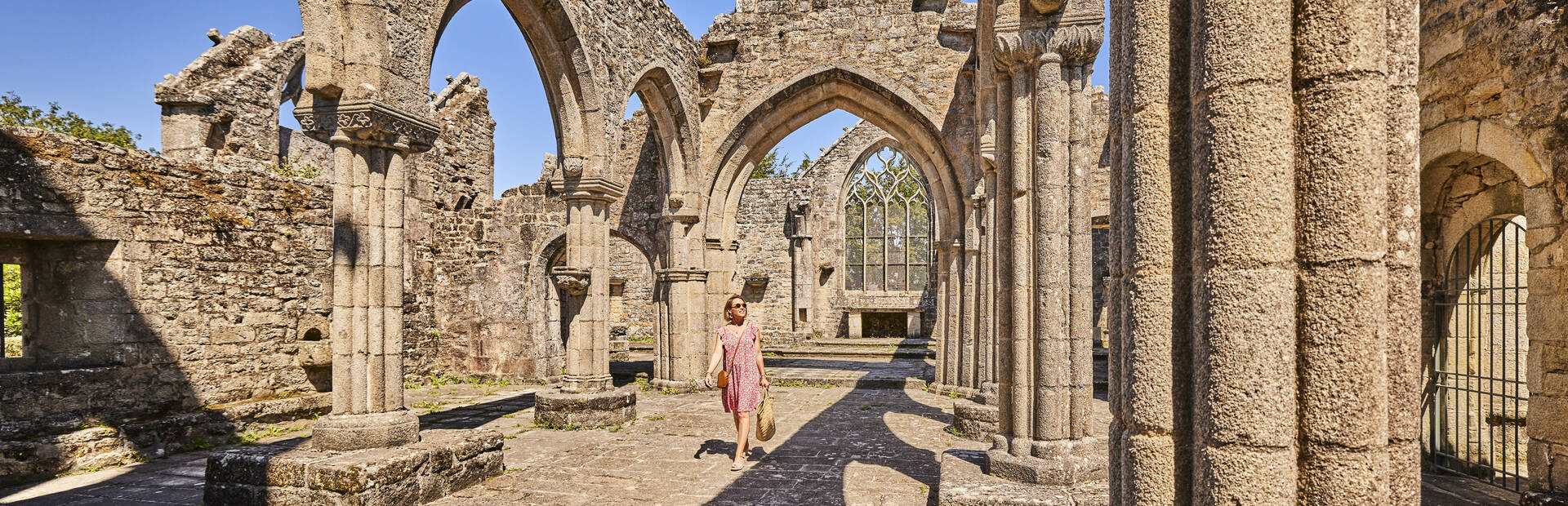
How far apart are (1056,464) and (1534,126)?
13.6ft

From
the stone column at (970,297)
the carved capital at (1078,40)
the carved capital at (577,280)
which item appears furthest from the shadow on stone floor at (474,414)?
the carved capital at (1078,40)

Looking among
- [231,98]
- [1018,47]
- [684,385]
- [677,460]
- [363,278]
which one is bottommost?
[684,385]

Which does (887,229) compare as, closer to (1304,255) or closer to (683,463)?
(683,463)

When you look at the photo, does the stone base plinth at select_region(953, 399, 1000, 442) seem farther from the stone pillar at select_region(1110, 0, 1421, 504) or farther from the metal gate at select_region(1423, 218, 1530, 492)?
the stone pillar at select_region(1110, 0, 1421, 504)

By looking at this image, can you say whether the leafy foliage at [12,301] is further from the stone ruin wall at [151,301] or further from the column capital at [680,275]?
the column capital at [680,275]

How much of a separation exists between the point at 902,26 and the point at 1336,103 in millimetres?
9232

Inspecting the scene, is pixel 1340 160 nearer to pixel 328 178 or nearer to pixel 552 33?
pixel 552 33

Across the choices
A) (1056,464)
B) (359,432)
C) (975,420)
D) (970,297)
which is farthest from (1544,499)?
(359,432)

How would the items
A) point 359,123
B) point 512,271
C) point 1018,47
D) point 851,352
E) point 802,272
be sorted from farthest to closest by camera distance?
point 802,272 < point 851,352 < point 512,271 < point 359,123 < point 1018,47

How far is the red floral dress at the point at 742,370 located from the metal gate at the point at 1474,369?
217 inches

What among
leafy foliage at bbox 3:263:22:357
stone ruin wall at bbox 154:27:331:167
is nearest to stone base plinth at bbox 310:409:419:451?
stone ruin wall at bbox 154:27:331:167

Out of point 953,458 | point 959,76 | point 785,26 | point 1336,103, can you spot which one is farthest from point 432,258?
point 1336,103

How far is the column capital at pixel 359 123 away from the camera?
15.5 ft

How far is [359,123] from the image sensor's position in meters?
4.72
